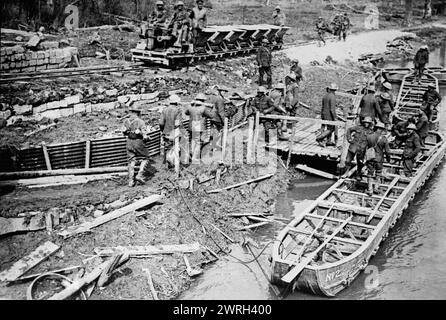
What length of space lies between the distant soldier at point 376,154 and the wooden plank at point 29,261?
6603 mm

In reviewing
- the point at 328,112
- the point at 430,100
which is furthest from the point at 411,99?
the point at 328,112

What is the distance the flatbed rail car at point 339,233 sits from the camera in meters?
7.30

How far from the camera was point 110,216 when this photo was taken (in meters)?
8.24

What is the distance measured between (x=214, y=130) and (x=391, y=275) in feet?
20.0

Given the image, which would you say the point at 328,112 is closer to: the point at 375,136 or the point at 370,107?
the point at 370,107

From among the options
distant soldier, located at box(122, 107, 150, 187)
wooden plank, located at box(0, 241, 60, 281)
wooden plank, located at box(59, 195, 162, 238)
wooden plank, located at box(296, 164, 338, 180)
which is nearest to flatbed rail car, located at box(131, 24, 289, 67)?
wooden plank, located at box(296, 164, 338, 180)

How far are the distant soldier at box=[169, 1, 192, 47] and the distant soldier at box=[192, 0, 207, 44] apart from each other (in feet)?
1.14

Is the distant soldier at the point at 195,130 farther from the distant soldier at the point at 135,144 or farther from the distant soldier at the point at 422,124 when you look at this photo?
the distant soldier at the point at 422,124

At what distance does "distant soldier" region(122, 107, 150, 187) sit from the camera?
9344mm

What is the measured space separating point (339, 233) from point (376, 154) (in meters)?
2.28

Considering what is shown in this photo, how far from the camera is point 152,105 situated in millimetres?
14453
